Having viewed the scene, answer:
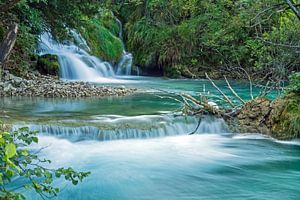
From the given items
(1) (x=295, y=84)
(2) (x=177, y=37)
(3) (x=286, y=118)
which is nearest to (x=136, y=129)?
(3) (x=286, y=118)

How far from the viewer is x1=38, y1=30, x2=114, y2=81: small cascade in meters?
15.4

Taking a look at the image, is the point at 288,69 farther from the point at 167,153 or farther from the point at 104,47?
the point at 104,47

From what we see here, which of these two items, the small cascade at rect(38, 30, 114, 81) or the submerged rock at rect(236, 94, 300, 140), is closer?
the submerged rock at rect(236, 94, 300, 140)

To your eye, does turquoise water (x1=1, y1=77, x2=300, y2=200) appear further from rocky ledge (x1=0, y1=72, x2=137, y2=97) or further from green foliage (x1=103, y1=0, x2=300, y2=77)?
green foliage (x1=103, y1=0, x2=300, y2=77)

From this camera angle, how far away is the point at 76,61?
52.7 feet

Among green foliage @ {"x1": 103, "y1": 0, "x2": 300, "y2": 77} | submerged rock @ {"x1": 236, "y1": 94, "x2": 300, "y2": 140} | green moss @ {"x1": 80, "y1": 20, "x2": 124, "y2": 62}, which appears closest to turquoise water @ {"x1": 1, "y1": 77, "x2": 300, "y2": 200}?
submerged rock @ {"x1": 236, "y1": 94, "x2": 300, "y2": 140}

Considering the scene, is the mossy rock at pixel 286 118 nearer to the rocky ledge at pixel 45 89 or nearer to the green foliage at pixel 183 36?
the rocky ledge at pixel 45 89

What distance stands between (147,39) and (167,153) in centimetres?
1390

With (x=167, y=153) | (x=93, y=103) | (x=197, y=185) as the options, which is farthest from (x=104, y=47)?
(x=197, y=185)

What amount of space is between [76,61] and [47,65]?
1.94 meters

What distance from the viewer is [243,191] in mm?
4543

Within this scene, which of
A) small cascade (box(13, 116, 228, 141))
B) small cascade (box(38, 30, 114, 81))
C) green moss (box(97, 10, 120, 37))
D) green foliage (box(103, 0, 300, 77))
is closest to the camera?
small cascade (box(13, 116, 228, 141))

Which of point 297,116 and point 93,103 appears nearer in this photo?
point 297,116

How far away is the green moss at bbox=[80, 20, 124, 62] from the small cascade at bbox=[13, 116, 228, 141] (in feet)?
37.3
